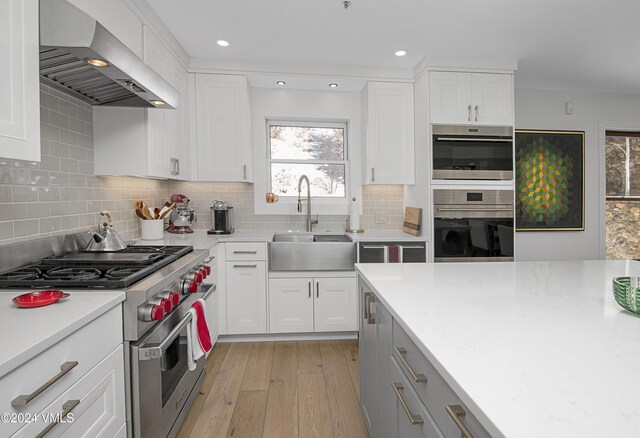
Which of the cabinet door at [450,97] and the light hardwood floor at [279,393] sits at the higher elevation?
the cabinet door at [450,97]

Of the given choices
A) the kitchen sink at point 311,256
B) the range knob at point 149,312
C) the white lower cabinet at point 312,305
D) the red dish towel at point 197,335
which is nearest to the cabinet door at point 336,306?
the white lower cabinet at point 312,305

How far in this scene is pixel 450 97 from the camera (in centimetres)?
322

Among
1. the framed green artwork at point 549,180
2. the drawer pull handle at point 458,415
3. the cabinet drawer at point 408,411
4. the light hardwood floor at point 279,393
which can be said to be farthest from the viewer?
the framed green artwork at point 549,180

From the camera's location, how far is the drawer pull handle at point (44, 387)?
0.83 m

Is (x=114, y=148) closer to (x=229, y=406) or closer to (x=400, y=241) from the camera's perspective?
(x=229, y=406)

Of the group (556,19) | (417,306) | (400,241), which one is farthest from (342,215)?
(417,306)

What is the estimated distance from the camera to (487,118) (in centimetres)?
328

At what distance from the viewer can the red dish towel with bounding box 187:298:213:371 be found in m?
1.83

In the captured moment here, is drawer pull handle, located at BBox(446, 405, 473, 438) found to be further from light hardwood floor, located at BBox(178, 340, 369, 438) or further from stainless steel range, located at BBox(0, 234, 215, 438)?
light hardwood floor, located at BBox(178, 340, 369, 438)

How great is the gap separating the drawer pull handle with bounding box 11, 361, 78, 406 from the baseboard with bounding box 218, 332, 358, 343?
2.26m

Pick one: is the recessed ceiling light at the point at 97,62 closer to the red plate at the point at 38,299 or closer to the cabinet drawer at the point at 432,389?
the red plate at the point at 38,299

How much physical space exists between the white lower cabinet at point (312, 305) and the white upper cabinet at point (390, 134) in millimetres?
1090

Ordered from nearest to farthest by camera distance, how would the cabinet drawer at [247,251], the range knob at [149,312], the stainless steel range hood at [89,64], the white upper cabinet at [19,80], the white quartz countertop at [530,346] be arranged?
the white quartz countertop at [530,346] → the white upper cabinet at [19,80] → the stainless steel range hood at [89,64] → the range knob at [149,312] → the cabinet drawer at [247,251]

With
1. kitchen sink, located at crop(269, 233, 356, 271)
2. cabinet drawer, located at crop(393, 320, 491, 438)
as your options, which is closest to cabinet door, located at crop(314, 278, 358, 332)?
kitchen sink, located at crop(269, 233, 356, 271)
